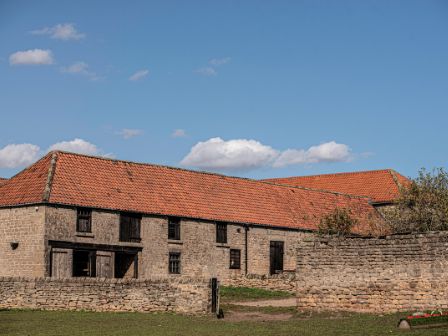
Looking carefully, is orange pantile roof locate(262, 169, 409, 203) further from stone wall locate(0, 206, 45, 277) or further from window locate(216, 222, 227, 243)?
stone wall locate(0, 206, 45, 277)

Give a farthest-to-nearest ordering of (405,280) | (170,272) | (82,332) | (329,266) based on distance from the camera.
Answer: (170,272) → (329,266) → (405,280) → (82,332)

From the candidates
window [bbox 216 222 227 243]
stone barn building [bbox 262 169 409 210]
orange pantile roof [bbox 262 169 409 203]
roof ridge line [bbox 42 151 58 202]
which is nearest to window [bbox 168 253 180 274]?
window [bbox 216 222 227 243]

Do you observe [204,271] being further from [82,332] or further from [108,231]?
[82,332]

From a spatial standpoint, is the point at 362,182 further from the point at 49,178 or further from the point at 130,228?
the point at 49,178

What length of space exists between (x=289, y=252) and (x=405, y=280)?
60.3 feet

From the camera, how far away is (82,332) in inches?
592

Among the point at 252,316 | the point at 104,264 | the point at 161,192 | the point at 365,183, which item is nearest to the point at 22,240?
the point at 104,264

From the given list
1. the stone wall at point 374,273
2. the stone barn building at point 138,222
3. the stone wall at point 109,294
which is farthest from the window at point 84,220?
the stone wall at point 374,273

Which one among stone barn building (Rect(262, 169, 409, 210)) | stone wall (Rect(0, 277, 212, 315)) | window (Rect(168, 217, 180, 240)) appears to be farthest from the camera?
stone barn building (Rect(262, 169, 409, 210))

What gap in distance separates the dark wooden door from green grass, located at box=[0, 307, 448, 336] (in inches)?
636

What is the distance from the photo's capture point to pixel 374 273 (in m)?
18.3

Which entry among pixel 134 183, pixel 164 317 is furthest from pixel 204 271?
pixel 164 317

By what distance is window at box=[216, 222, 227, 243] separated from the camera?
1324 inches

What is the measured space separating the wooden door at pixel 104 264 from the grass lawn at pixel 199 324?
30.9 ft
